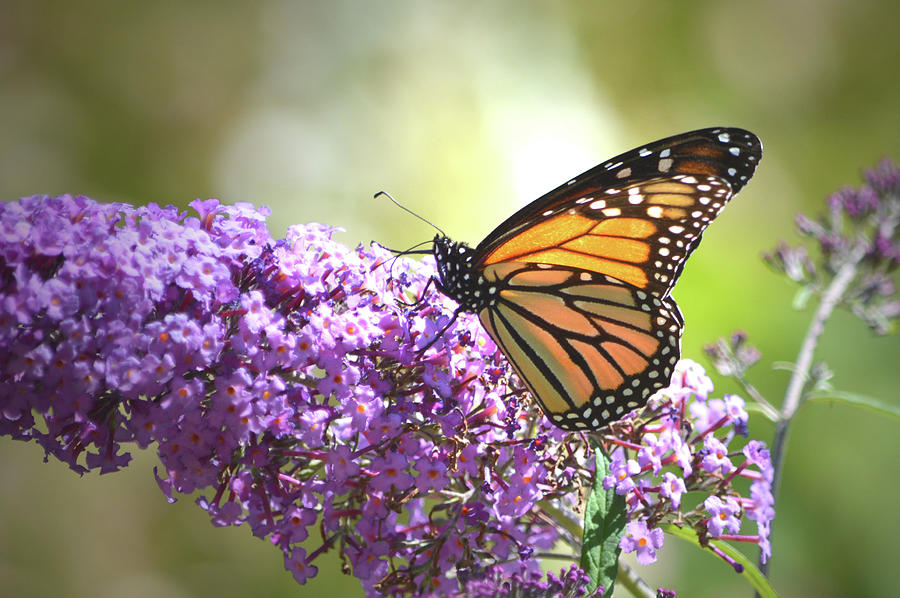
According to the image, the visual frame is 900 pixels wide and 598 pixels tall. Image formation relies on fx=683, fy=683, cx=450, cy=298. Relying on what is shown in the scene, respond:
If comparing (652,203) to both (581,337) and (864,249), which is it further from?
(864,249)

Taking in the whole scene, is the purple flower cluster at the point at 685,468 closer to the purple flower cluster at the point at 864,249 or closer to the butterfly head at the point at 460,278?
the butterfly head at the point at 460,278

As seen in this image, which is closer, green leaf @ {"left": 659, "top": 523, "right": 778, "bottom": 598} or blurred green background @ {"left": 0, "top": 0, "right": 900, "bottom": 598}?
green leaf @ {"left": 659, "top": 523, "right": 778, "bottom": 598}

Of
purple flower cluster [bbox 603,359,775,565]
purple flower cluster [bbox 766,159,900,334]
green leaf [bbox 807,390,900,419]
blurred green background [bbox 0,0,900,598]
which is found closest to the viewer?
purple flower cluster [bbox 603,359,775,565]

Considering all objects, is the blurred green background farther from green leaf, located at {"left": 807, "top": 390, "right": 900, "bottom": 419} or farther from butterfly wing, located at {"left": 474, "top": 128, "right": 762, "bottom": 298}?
butterfly wing, located at {"left": 474, "top": 128, "right": 762, "bottom": 298}

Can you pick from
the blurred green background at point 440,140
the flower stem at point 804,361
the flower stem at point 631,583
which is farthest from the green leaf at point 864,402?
the blurred green background at point 440,140

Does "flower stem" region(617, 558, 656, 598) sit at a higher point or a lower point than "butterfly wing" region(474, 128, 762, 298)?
lower

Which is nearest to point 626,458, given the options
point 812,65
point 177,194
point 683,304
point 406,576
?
point 406,576

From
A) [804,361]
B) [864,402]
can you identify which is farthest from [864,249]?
[864,402]

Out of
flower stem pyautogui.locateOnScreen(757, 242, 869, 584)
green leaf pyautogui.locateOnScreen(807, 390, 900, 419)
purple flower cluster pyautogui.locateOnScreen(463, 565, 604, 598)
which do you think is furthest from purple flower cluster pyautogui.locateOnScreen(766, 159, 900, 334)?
purple flower cluster pyautogui.locateOnScreen(463, 565, 604, 598)
